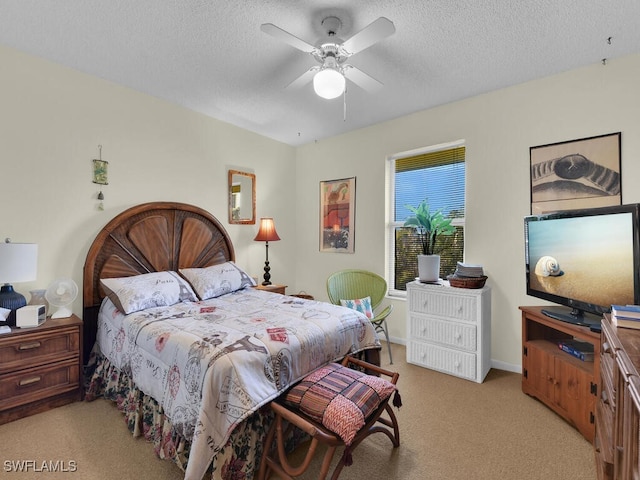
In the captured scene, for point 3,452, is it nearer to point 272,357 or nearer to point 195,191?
point 272,357

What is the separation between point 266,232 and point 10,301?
7.72 ft

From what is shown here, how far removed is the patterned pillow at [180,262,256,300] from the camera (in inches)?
118

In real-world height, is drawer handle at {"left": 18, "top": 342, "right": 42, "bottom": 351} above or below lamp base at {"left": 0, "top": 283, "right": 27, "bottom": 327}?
below

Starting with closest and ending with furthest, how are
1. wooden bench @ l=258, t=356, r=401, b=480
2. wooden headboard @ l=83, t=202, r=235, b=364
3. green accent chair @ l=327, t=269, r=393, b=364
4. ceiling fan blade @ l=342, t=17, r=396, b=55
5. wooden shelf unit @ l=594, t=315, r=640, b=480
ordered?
wooden shelf unit @ l=594, t=315, r=640, b=480, wooden bench @ l=258, t=356, r=401, b=480, ceiling fan blade @ l=342, t=17, r=396, b=55, wooden headboard @ l=83, t=202, r=235, b=364, green accent chair @ l=327, t=269, r=393, b=364

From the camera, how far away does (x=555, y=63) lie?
250 cm

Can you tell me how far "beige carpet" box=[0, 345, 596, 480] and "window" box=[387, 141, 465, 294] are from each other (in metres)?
1.51

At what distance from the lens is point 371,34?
177cm

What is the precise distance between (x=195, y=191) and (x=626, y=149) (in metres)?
3.91

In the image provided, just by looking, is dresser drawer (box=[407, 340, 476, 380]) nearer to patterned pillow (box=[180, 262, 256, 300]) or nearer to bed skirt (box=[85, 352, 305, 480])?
bed skirt (box=[85, 352, 305, 480])

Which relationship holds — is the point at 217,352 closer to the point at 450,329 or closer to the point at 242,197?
the point at 450,329

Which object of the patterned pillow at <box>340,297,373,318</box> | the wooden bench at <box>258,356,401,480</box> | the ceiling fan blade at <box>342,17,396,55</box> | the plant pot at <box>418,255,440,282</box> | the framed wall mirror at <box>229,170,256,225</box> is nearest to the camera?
the wooden bench at <box>258,356,401,480</box>

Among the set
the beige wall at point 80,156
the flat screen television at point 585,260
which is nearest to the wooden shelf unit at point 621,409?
the flat screen television at point 585,260

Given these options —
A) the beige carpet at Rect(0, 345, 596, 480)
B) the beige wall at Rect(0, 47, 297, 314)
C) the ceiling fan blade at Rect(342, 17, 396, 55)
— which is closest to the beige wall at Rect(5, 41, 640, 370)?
the beige wall at Rect(0, 47, 297, 314)

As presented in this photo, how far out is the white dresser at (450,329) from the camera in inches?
108
